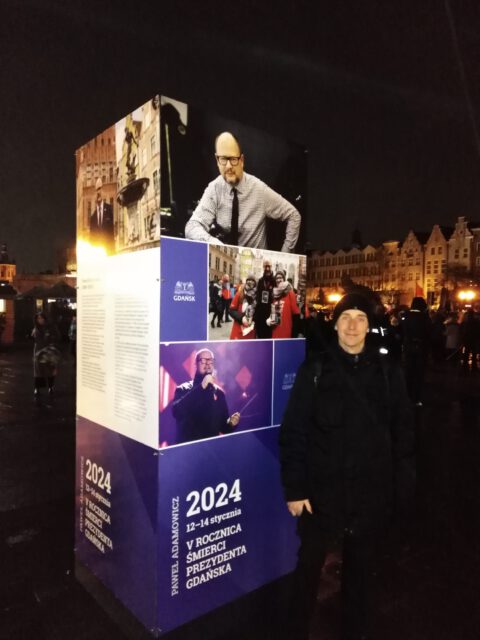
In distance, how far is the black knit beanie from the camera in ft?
9.00

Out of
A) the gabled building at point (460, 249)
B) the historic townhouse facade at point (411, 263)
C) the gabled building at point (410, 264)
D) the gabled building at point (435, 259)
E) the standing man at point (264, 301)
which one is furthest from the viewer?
the gabled building at point (410, 264)

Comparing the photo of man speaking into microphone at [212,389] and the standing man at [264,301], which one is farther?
the standing man at [264,301]

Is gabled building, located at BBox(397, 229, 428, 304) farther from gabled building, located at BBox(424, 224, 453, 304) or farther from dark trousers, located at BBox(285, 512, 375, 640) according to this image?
dark trousers, located at BBox(285, 512, 375, 640)

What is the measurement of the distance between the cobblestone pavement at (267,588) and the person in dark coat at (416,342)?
230 centimetres

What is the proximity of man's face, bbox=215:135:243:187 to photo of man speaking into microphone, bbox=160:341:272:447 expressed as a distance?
1005mm

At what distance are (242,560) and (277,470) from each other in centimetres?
60

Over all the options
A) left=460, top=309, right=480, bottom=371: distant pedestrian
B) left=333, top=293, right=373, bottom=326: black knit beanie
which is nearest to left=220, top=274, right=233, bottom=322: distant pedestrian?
left=333, top=293, right=373, bottom=326: black knit beanie

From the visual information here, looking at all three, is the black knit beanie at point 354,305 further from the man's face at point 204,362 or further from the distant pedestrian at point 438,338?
the distant pedestrian at point 438,338

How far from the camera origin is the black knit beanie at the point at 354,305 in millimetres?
2744

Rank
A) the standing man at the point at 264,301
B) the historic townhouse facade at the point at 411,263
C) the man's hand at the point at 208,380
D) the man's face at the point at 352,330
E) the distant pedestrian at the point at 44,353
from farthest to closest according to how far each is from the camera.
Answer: the historic townhouse facade at the point at 411,263 < the distant pedestrian at the point at 44,353 < the standing man at the point at 264,301 < the man's hand at the point at 208,380 < the man's face at the point at 352,330

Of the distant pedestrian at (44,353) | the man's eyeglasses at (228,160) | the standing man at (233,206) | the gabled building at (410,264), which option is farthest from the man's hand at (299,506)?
the gabled building at (410,264)

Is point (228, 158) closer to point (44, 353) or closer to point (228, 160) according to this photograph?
point (228, 160)

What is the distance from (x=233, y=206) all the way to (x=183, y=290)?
2.18 feet

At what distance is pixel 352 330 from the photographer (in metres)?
2.69
